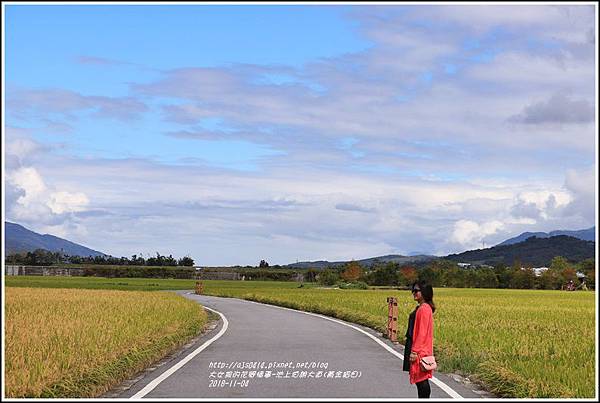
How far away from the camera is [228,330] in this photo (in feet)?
80.0

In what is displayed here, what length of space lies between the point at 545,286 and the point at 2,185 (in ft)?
357

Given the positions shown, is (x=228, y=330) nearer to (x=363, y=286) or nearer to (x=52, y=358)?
(x=52, y=358)

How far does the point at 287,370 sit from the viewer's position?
1468 cm

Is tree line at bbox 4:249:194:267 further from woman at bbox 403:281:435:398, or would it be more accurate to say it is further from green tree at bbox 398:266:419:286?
woman at bbox 403:281:435:398

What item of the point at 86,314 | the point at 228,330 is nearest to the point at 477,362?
the point at 228,330

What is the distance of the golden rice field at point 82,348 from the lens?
11.6 metres

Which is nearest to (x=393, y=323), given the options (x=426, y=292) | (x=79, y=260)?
(x=426, y=292)

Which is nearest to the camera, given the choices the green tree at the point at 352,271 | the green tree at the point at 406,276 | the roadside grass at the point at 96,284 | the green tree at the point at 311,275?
the roadside grass at the point at 96,284

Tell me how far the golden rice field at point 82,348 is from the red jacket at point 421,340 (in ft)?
15.4

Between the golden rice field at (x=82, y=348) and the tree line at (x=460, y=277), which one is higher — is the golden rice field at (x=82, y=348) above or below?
below

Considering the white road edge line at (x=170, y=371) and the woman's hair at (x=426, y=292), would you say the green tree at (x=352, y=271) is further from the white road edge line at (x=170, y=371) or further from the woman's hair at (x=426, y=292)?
the woman's hair at (x=426, y=292)

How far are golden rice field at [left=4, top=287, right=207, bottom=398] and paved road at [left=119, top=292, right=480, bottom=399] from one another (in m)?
0.46

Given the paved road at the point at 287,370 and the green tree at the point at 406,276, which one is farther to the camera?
the green tree at the point at 406,276

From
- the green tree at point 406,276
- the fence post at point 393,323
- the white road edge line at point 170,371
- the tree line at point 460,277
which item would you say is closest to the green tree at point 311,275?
the tree line at point 460,277
